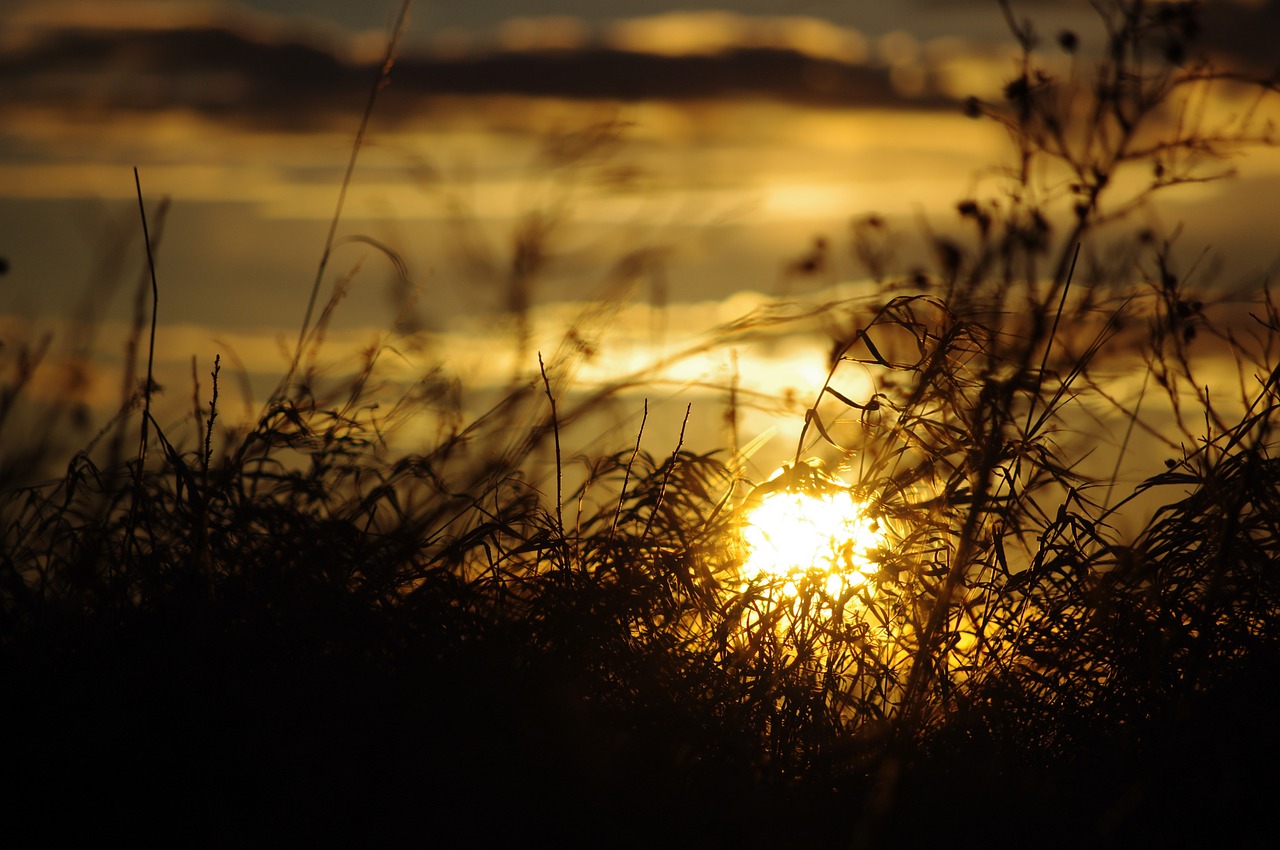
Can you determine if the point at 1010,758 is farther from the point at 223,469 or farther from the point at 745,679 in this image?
the point at 223,469

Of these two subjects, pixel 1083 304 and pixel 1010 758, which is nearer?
pixel 1010 758

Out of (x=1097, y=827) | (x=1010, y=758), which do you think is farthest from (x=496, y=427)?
(x=1097, y=827)

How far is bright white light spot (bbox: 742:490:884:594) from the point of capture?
2.53 m

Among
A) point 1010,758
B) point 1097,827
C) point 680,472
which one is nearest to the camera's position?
point 1097,827

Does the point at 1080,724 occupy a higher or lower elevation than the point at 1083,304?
lower

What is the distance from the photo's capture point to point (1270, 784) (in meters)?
2.16

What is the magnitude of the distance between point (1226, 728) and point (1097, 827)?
0.36m

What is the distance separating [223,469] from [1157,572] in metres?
2.10

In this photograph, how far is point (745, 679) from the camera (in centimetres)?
246

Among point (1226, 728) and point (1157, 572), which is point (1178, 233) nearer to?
point (1157, 572)

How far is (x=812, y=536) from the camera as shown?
8.41 ft

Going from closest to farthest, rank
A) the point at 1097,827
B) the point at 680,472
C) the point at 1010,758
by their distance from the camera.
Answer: the point at 1097,827
the point at 1010,758
the point at 680,472

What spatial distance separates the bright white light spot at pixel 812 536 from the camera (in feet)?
8.30

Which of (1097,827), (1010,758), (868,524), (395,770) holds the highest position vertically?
(868,524)
